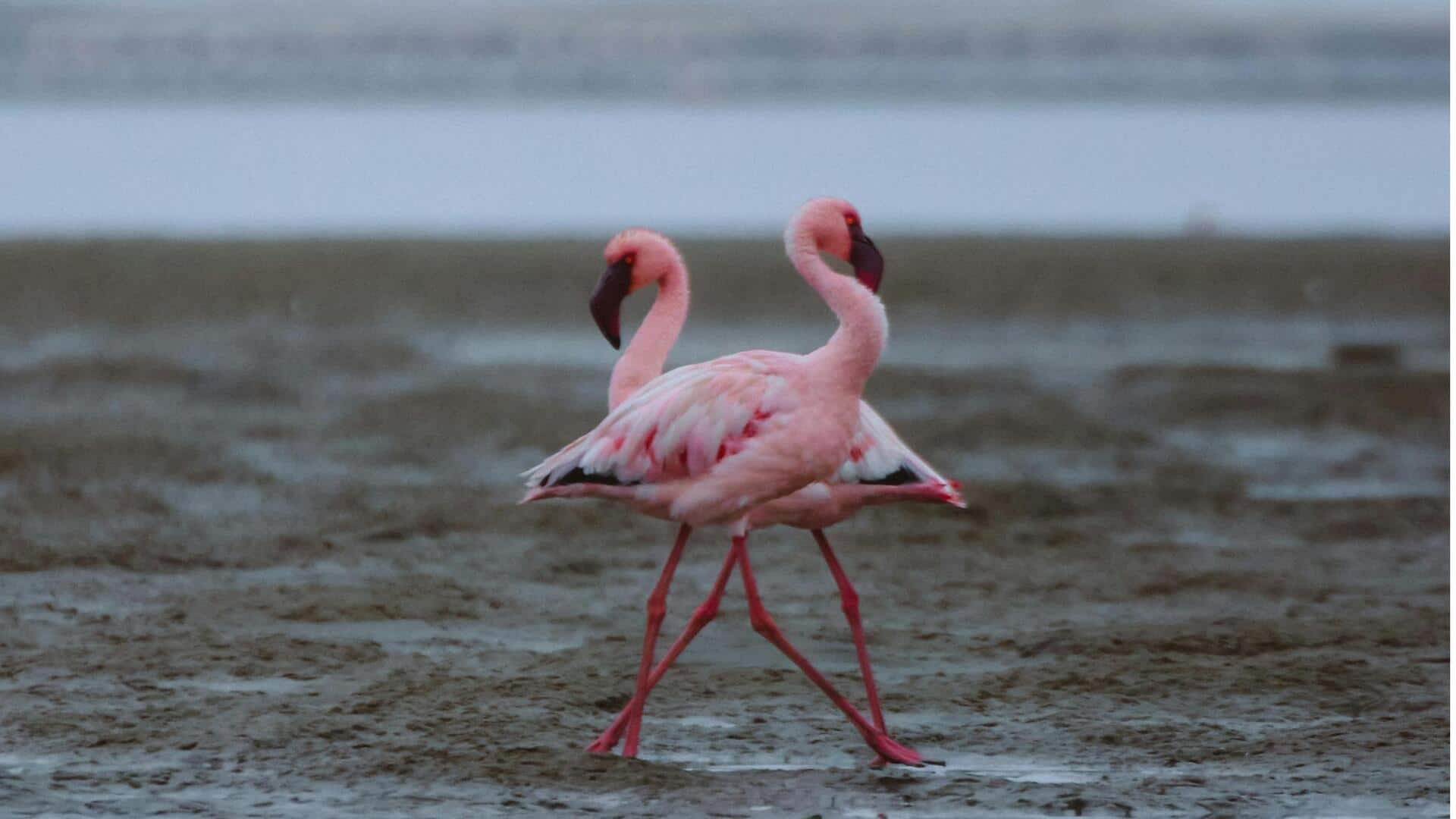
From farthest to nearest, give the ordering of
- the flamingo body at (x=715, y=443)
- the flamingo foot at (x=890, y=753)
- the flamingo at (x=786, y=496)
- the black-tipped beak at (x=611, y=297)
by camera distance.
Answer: the black-tipped beak at (x=611, y=297) → the flamingo at (x=786, y=496) → the flamingo foot at (x=890, y=753) → the flamingo body at (x=715, y=443)

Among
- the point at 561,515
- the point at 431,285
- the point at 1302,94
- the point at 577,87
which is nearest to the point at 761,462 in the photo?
the point at 561,515

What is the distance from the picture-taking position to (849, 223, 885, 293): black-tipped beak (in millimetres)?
4820

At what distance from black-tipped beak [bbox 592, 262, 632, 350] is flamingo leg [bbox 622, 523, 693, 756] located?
0.48m

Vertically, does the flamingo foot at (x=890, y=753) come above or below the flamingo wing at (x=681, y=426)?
below

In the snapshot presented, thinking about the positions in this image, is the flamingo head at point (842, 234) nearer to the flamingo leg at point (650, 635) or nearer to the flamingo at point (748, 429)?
the flamingo at point (748, 429)

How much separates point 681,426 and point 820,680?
635 millimetres

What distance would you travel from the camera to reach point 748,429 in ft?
15.6

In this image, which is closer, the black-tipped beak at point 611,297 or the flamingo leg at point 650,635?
the flamingo leg at point 650,635

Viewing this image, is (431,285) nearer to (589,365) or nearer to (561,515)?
(589,365)

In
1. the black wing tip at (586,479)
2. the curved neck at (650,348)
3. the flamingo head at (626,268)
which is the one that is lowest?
the black wing tip at (586,479)

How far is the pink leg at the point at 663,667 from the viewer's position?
16.0 feet

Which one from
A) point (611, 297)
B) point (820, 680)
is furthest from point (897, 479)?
point (611, 297)

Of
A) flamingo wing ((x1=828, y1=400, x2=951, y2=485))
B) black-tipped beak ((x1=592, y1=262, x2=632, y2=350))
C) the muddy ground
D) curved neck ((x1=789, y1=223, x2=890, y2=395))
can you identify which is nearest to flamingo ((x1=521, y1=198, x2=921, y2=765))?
curved neck ((x1=789, y1=223, x2=890, y2=395))

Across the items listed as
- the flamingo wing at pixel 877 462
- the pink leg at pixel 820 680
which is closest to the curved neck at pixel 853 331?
Result: the flamingo wing at pixel 877 462
